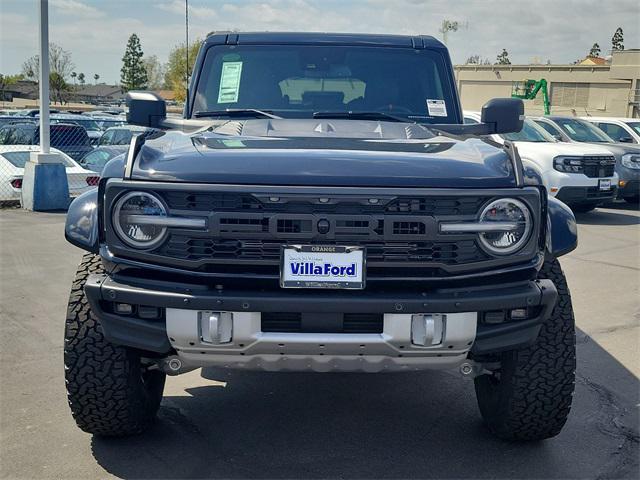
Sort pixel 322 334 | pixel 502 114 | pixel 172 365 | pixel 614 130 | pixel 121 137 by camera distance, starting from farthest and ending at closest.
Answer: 1. pixel 121 137
2. pixel 614 130
3. pixel 502 114
4. pixel 172 365
5. pixel 322 334

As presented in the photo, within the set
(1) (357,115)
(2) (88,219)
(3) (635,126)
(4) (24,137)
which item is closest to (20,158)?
(4) (24,137)

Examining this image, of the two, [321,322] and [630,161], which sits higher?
[630,161]

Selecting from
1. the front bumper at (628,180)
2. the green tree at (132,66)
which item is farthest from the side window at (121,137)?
the green tree at (132,66)

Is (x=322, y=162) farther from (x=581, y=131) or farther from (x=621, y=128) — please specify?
(x=621, y=128)

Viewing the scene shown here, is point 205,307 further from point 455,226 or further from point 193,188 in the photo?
point 455,226

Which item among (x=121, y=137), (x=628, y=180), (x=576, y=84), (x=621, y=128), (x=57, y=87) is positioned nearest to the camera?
(x=628, y=180)

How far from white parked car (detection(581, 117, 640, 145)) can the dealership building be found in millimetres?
29599

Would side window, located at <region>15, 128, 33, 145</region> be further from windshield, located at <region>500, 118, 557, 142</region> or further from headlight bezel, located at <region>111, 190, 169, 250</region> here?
headlight bezel, located at <region>111, 190, 169, 250</region>

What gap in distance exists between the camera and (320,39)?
4.77 meters

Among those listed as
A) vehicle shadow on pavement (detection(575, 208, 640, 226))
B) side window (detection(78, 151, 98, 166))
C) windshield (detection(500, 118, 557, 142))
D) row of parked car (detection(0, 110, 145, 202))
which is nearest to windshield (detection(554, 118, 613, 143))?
windshield (detection(500, 118, 557, 142))

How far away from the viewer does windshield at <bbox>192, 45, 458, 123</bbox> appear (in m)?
4.47

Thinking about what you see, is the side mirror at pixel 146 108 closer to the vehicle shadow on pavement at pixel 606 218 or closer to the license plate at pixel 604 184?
the vehicle shadow on pavement at pixel 606 218

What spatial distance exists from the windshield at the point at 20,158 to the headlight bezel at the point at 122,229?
10.1m

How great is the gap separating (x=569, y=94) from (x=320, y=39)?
54.2 m
